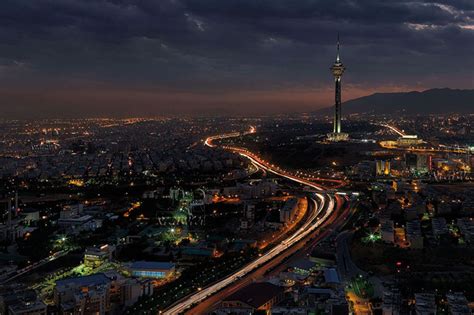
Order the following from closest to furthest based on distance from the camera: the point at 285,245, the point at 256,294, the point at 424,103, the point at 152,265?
the point at 256,294 → the point at 152,265 → the point at 285,245 → the point at 424,103

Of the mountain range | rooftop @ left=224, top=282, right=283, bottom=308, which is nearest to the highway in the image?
rooftop @ left=224, top=282, right=283, bottom=308

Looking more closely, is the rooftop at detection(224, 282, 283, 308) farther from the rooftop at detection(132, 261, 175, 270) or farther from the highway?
the rooftop at detection(132, 261, 175, 270)

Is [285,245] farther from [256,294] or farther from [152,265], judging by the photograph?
[256,294]

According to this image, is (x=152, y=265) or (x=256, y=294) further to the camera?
(x=152, y=265)

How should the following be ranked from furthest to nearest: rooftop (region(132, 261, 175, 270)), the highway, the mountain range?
the mountain range → rooftop (region(132, 261, 175, 270)) → the highway

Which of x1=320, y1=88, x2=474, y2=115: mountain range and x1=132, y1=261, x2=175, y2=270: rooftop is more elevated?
x1=320, y1=88, x2=474, y2=115: mountain range

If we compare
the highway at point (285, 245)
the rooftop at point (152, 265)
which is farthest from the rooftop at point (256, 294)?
the rooftop at point (152, 265)

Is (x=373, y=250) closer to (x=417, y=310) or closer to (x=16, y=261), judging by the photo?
(x=417, y=310)

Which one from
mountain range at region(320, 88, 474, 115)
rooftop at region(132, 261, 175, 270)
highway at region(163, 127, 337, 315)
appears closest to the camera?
highway at region(163, 127, 337, 315)

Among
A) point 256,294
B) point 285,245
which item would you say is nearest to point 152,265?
point 256,294
